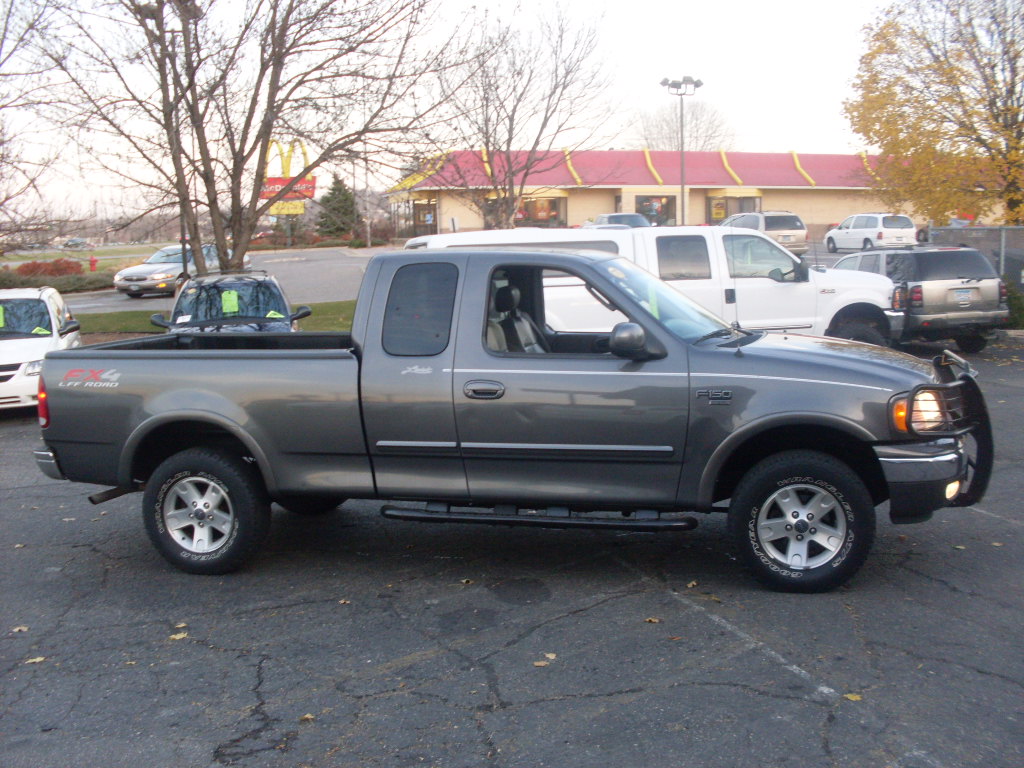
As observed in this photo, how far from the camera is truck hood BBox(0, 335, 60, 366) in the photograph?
1227 centimetres

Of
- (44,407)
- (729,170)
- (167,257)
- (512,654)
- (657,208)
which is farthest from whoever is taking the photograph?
(729,170)

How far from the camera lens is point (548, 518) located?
223 inches

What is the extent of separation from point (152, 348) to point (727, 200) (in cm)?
4878

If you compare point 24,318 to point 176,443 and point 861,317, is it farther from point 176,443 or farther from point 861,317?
point 861,317

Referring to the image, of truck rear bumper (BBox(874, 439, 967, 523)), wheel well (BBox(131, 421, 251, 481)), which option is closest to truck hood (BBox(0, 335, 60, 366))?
wheel well (BBox(131, 421, 251, 481))

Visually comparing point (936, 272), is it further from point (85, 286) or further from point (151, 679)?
point (85, 286)

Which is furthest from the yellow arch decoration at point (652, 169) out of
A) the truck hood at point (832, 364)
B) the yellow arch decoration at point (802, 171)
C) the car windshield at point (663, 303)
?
the truck hood at point (832, 364)

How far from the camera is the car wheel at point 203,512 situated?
6.04 metres

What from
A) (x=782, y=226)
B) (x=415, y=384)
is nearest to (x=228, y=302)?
(x=415, y=384)

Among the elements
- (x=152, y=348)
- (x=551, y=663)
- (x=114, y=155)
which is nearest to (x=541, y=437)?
(x=551, y=663)

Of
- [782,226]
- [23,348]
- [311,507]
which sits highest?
[782,226]

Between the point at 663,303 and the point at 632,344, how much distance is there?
2.39ft

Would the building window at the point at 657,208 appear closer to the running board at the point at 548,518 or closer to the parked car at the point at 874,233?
the parked car at the point at 874,233

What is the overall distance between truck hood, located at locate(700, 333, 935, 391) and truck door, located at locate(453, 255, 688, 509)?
1.45 ft
